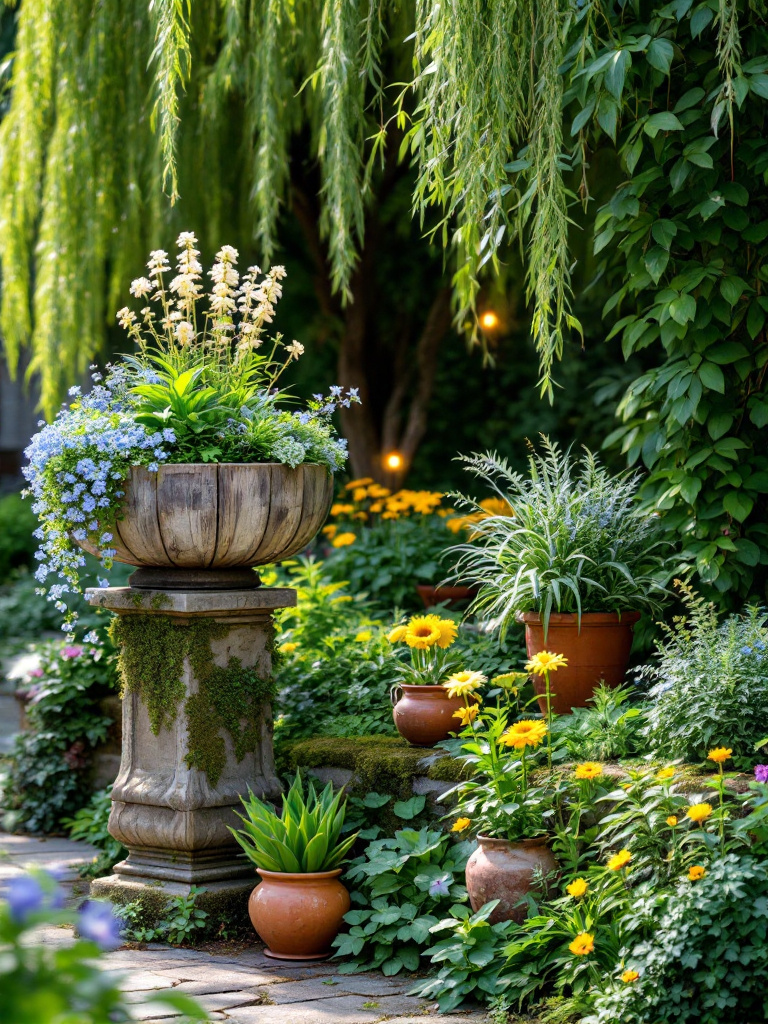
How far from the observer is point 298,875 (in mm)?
3354

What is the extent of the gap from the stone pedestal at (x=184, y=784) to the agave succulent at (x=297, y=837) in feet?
0.66

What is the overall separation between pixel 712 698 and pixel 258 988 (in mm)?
1363

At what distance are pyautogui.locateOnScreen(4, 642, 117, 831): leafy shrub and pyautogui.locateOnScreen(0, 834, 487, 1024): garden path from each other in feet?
4.73

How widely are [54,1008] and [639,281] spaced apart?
323 cm

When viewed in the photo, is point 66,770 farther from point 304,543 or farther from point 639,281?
point 639,281

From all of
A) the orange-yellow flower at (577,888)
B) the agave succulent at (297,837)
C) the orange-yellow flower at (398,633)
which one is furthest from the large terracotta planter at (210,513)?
the orange-yellow flower at (577,888)

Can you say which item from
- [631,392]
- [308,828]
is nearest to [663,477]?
[631,392]

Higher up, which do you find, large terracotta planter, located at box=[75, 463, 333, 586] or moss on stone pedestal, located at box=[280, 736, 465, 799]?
large terracotta planter, located at box=[75, 463, 333, 586]

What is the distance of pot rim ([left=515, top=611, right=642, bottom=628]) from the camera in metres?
3.61

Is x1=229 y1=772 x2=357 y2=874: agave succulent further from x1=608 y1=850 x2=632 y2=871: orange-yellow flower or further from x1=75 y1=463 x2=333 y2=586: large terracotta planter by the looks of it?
x1=608 y1=850 x2=632 y2=871: orange-yellow flower

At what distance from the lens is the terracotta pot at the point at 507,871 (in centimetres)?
302

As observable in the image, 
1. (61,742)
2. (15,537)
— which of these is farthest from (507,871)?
(15,537)

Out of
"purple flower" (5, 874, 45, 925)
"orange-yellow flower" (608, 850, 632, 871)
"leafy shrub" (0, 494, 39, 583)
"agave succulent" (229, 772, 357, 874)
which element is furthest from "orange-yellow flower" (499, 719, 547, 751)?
"leafy shrub" (0, 494, 39, 583)

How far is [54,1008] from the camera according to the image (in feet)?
3.29
